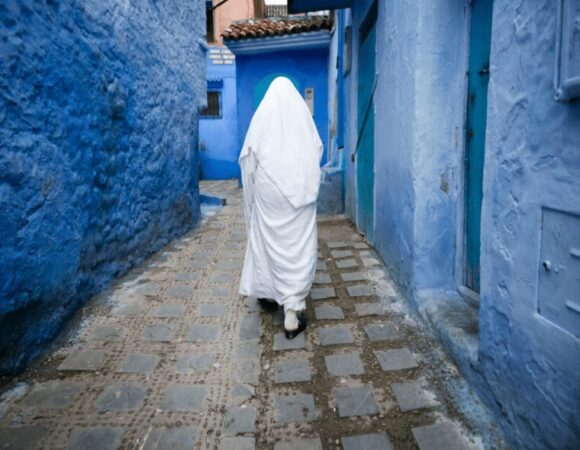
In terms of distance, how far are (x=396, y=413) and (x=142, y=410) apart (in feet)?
4.35

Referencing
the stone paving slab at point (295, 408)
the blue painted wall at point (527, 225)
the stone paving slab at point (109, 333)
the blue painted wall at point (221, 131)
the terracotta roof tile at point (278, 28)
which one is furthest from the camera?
the blue painted wall at point (221, 131)

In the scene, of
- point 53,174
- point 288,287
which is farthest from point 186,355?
point 53,174

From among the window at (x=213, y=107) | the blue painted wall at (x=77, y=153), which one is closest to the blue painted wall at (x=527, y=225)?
the blue painted wall at (x=77, y=153)

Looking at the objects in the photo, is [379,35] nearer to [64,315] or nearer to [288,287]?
[288,287]

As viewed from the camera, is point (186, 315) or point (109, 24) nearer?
point (186, 315)

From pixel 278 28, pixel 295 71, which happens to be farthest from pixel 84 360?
pixel 295 71

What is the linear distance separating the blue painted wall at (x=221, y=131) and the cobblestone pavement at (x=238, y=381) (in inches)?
444

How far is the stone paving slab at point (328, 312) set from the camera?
325 cm

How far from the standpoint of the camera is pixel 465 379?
2336 mm

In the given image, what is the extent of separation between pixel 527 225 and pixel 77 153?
315 centimetres

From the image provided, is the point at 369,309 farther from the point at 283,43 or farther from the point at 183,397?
the point at 283,43

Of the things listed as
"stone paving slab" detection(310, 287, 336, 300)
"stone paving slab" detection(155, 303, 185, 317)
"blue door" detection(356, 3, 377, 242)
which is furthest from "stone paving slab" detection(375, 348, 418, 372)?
"blue door" detection(356, 3, 377, 242)

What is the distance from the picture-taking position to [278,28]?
1012 cm

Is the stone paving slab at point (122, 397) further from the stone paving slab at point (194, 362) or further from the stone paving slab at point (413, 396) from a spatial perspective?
the stone paving slab at point (413, 396)
